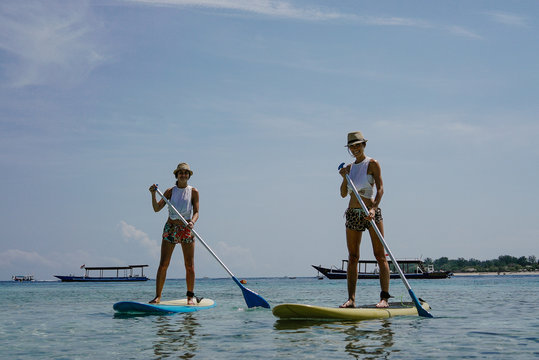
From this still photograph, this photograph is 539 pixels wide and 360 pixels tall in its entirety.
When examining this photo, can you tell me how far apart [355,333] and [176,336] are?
237 centimetres

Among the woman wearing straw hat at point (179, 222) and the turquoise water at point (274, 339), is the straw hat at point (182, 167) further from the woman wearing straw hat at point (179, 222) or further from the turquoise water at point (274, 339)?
the turquoise water at point (274, 339)

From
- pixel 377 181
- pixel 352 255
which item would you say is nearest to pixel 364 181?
pixel 377 181

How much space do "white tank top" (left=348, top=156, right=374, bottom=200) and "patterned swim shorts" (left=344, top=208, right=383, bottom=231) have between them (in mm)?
286

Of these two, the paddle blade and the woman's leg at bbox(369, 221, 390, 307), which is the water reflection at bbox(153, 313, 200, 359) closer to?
the woman's leg at bbox(369, 221, 390, 307)

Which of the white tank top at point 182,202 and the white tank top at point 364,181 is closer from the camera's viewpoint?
the white tank top at point 364,181

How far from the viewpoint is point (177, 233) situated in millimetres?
10344

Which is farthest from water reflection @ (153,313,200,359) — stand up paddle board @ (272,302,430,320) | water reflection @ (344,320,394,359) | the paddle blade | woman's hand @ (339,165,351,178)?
the paddle blade

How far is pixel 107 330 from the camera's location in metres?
8.23

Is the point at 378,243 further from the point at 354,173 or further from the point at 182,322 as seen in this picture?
the point at 182,322

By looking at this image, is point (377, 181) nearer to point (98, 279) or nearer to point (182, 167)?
point (182, 167)

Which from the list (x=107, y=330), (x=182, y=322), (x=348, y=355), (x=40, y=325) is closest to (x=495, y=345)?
(x=348, y=355)

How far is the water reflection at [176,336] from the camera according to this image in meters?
5.89

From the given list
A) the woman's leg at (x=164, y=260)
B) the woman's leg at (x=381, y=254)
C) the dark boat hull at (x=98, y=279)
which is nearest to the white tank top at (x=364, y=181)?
the woman's leg at (x=381, y=254)

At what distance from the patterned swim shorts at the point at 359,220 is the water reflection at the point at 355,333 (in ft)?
4.86
